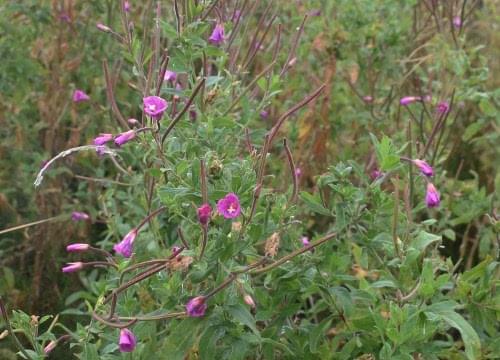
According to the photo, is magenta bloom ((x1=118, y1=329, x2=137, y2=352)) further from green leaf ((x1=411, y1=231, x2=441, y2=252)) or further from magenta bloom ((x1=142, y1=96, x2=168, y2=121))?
green leaf ((x1=411, y1=231, x2=441, y2=252))

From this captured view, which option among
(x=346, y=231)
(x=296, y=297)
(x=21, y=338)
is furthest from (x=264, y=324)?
(x=21, y=338)

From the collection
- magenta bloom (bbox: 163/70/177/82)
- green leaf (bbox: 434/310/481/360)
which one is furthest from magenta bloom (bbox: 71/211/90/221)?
green leaf (bbox: 434/310/481/360)

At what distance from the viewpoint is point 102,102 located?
2828 mm

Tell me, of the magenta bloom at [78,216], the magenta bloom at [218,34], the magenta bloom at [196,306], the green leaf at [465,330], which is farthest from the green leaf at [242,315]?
the magenta bloom at [78,216]

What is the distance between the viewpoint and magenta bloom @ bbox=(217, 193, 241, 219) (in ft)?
4.45

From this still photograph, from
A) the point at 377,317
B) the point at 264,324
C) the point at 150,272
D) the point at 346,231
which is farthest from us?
the point at 264,324

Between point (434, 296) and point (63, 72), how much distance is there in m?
1.62

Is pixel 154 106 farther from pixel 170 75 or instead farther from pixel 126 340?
pixel 170 75

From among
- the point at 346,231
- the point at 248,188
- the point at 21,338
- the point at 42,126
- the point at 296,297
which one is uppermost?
the point at 248,188

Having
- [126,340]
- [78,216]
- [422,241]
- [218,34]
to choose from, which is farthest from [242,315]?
[78,216]

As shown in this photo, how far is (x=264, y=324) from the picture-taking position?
1.80 m

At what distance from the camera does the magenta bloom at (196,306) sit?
54.4 inches

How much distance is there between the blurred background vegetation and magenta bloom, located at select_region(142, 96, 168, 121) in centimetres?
98

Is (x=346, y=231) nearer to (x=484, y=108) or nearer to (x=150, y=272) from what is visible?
(x=150, y=272)
